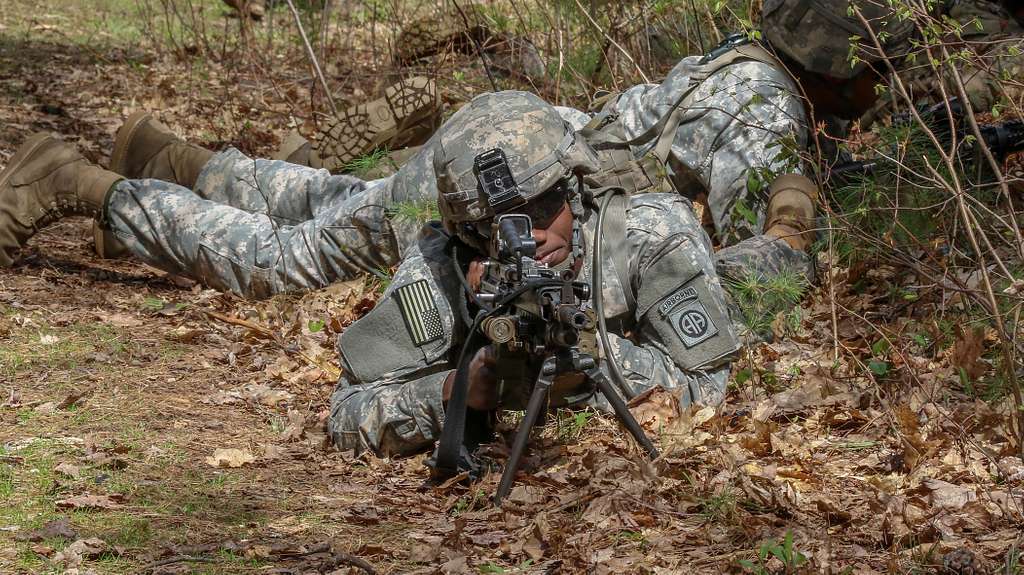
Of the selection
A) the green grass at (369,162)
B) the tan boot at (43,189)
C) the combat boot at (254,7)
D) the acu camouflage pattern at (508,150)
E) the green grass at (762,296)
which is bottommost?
the green grass at (762,296)

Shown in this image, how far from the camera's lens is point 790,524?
2.99m

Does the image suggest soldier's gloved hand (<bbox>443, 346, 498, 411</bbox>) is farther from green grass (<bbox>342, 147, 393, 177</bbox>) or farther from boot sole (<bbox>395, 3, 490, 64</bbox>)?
boot sole (<bbox>395, 3, 490, 64</bbox>)

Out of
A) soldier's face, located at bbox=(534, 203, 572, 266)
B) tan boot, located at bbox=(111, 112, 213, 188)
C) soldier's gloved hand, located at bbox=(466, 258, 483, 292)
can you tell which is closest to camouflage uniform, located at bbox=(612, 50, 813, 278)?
soldier's face, located at bbox=(534, 203, 572, 266)

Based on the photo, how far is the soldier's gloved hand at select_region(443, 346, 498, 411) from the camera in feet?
11.2

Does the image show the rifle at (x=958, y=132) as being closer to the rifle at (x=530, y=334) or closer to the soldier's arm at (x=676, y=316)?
the soldier's arm at (x=676, y=316)

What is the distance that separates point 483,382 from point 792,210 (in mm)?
1999

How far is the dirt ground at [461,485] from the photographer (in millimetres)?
2953

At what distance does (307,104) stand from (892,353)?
18.9ft

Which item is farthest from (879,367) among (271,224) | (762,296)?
(271,224)

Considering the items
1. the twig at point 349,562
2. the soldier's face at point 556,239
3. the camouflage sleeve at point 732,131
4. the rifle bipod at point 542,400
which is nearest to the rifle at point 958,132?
the camouflage sleeve at point 732,131

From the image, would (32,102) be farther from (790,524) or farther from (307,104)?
(790,524)

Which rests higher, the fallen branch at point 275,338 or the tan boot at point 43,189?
the tan boot at point 43,189

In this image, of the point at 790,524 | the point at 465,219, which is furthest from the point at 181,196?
the point at 790,524

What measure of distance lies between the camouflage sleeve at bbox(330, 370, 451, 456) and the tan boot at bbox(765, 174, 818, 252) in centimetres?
178
